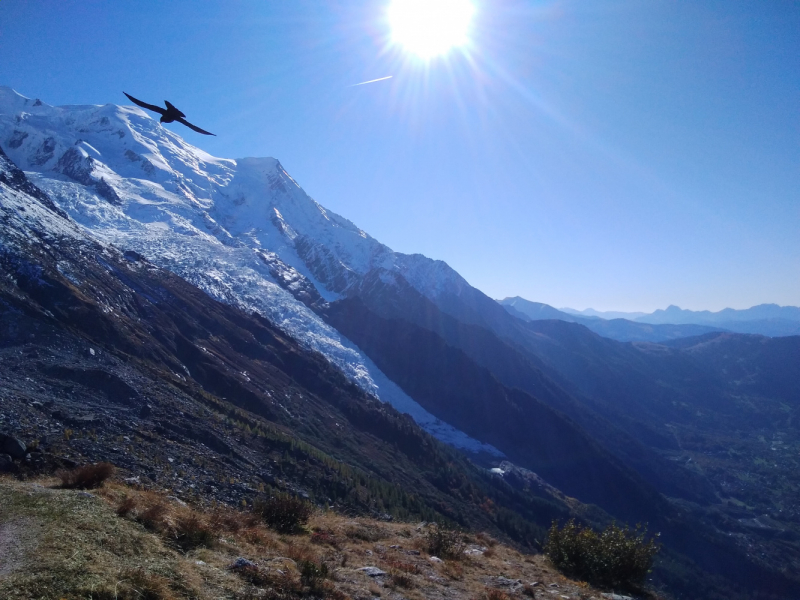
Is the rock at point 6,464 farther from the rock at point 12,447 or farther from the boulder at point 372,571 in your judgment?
the boulder at point 372,571

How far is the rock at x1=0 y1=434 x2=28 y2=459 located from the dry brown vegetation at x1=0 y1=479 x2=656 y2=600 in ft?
12.3

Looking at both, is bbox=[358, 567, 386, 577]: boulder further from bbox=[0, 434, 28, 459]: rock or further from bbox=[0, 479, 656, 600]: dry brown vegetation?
bbox=[0, 434, 28, 459]: rock

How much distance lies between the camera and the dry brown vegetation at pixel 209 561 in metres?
8.60

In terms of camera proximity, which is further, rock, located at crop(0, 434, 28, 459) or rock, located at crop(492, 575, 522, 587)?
rock, located at crop(0, 434, 28, 459)

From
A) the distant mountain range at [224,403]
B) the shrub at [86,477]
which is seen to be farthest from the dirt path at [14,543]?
the distant mountain range at [224,403]

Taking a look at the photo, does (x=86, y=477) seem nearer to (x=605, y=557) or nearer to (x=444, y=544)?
(x=444, y=544)

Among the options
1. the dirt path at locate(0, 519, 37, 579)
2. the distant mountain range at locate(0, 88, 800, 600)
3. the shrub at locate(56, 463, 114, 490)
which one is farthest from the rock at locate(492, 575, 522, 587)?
the shrub at locate(56, 463, 114, 490)

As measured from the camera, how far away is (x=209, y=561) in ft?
36.1

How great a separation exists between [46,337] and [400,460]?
87.6 m

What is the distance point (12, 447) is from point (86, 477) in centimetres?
504

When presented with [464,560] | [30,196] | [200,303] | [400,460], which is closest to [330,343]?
[200,303]

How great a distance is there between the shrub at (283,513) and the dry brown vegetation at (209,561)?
43 cm

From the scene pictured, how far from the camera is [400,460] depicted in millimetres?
122938

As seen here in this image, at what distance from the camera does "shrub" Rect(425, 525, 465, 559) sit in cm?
1716
